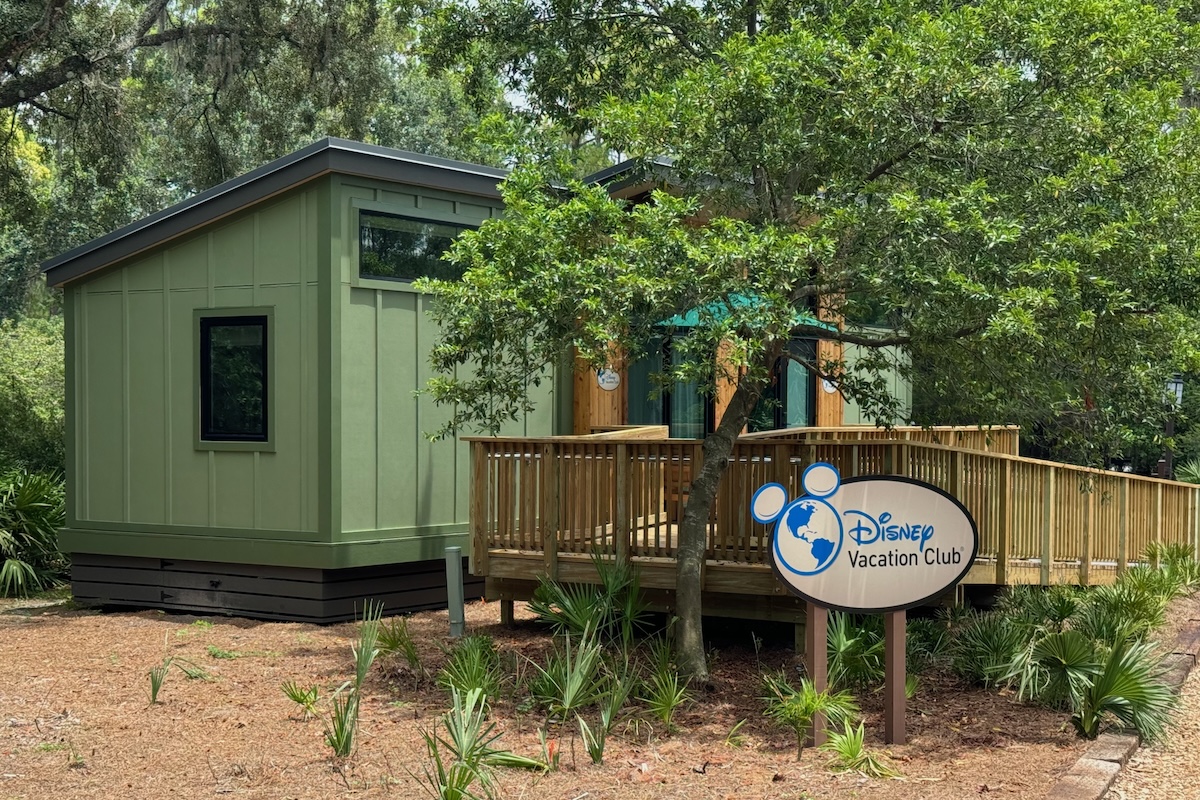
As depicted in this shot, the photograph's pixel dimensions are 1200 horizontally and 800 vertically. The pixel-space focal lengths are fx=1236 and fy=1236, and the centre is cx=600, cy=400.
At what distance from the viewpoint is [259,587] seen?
446 inches

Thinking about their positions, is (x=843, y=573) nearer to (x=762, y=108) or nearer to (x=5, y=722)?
(x=762, y=108)

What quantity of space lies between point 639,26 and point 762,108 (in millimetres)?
3157

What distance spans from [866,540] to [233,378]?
6.70m

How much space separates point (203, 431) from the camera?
11.6 metres

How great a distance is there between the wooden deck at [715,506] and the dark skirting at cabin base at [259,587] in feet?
6.02

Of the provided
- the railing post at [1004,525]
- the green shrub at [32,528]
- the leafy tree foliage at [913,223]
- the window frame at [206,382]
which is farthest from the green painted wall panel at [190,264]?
the railing post at [1004,525]

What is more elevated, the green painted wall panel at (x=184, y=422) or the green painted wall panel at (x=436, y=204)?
the green painted wall panel at (x=436, y=204)

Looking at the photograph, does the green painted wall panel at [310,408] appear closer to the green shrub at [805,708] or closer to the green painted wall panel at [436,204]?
the green painted wall panel at [436,204]

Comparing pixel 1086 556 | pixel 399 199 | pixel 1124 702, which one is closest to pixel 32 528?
pixel 399 199

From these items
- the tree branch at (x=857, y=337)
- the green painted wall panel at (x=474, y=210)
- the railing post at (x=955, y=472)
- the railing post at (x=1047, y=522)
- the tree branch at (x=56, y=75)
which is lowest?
the railing post at (x=1047, y=522)

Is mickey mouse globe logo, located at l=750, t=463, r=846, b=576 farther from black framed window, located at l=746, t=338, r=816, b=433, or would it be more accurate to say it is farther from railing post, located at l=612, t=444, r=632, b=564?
black framed window, located at l=746, t=338, r=816, b=433

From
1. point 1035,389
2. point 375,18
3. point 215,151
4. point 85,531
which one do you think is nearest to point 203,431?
point 85,531

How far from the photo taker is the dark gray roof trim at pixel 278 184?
10766 millimetres

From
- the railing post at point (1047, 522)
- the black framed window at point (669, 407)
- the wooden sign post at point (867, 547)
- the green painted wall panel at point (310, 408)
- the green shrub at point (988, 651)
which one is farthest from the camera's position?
the black framed window at point (669, 407)
